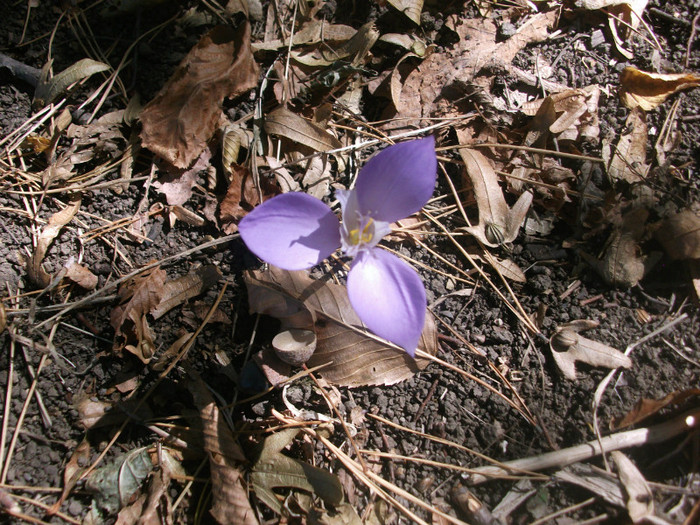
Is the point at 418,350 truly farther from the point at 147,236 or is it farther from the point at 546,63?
the point at 546,63

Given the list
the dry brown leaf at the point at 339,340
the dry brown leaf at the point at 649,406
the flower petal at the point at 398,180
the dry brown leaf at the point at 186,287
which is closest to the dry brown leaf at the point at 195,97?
the dry brown leaf at the point at 186,287

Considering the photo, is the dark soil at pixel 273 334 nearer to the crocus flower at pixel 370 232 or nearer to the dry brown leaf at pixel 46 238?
the dry brown leaf at pixel 46 238

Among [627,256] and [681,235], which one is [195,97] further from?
[681,235]

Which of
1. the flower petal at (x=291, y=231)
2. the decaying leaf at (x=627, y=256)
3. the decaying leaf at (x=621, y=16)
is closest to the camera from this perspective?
the flower petal at (x=291, y=231)

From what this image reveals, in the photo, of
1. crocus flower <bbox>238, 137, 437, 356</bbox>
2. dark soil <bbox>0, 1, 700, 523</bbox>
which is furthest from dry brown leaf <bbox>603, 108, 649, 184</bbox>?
crocus flower <bbox>238, 137, 437, 356</bbox>

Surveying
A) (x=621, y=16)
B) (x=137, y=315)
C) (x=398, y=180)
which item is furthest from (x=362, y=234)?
(x=621, y=16)

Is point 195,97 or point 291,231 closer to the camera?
point 291,231

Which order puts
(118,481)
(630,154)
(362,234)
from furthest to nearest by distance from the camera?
(630,154) → (362,234) → (118,481)
